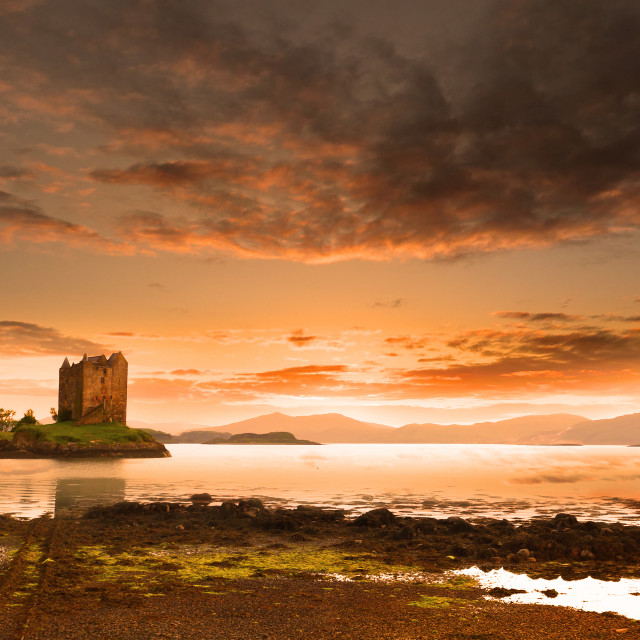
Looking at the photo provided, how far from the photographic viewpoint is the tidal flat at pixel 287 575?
607 inches

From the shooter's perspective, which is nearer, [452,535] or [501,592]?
[501,592]

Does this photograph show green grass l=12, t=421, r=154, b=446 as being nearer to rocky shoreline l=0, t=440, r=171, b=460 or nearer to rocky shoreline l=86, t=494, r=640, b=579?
rocky shoreline l=0, t=440, r=171, b=460

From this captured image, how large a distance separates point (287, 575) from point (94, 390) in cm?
15929

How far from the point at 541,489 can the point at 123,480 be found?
53.6 metres

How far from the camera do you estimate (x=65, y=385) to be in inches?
6821

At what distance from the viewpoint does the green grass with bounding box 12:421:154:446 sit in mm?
145750

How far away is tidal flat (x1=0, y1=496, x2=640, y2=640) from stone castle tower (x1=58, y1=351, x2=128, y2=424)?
451 feet

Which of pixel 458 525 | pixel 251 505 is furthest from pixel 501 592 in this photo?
pixel 251 505

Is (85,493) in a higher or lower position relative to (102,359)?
lower

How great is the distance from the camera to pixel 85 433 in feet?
497

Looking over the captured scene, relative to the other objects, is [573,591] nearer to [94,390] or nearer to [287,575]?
[287,575]

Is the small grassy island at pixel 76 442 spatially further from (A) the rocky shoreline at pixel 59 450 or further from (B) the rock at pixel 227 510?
(B) the rock at pixel 227 510

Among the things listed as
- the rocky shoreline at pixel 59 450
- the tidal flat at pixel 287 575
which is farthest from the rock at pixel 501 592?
the rocky shoreline at pixel 59 450

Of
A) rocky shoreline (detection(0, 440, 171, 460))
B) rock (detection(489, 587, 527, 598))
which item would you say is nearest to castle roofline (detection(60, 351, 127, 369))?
rocky shoreline (detection(0, 440, 171, 460))
